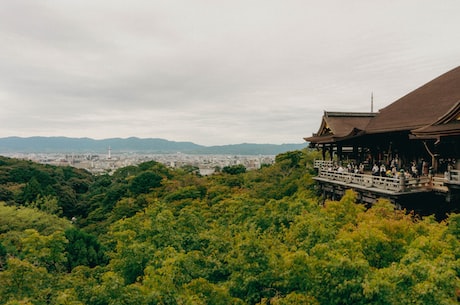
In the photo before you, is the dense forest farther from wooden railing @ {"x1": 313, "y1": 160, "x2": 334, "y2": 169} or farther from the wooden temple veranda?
wooden railing @ {"x1": 313, "y1": 160, "x2": 334, "y2": 169}

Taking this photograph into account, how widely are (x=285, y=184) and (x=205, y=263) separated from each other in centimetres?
1889

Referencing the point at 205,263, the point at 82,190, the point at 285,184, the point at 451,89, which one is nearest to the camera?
the point at 205,263

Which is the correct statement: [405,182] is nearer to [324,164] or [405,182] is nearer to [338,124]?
[324,164]

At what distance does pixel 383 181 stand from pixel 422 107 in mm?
5650

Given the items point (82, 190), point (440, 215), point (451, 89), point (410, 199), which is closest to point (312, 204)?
point (410, 199)

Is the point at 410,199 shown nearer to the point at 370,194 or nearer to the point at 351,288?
the point at 370,194

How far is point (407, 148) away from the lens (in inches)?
723

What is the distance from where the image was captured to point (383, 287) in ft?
20.4

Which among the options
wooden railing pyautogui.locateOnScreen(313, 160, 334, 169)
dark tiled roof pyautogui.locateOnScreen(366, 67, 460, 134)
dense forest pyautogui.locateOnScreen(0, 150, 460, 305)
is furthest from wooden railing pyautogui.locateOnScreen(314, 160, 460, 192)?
wooden railing pyautogui.locateOnScreen(313, 160, 334, 169)

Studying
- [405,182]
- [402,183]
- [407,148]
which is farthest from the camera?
[407,148]

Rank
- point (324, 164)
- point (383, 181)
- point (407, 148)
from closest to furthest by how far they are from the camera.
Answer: point (383, 181) < point (407, 148) < point (324, 164)

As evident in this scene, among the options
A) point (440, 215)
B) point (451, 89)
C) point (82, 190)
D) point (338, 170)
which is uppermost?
point (451, 89)

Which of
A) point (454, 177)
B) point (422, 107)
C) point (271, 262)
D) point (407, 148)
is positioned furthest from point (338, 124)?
point (271, 262)

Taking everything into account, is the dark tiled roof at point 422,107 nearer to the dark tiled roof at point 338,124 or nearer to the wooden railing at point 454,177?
the dark tiled roof at point 338,124
